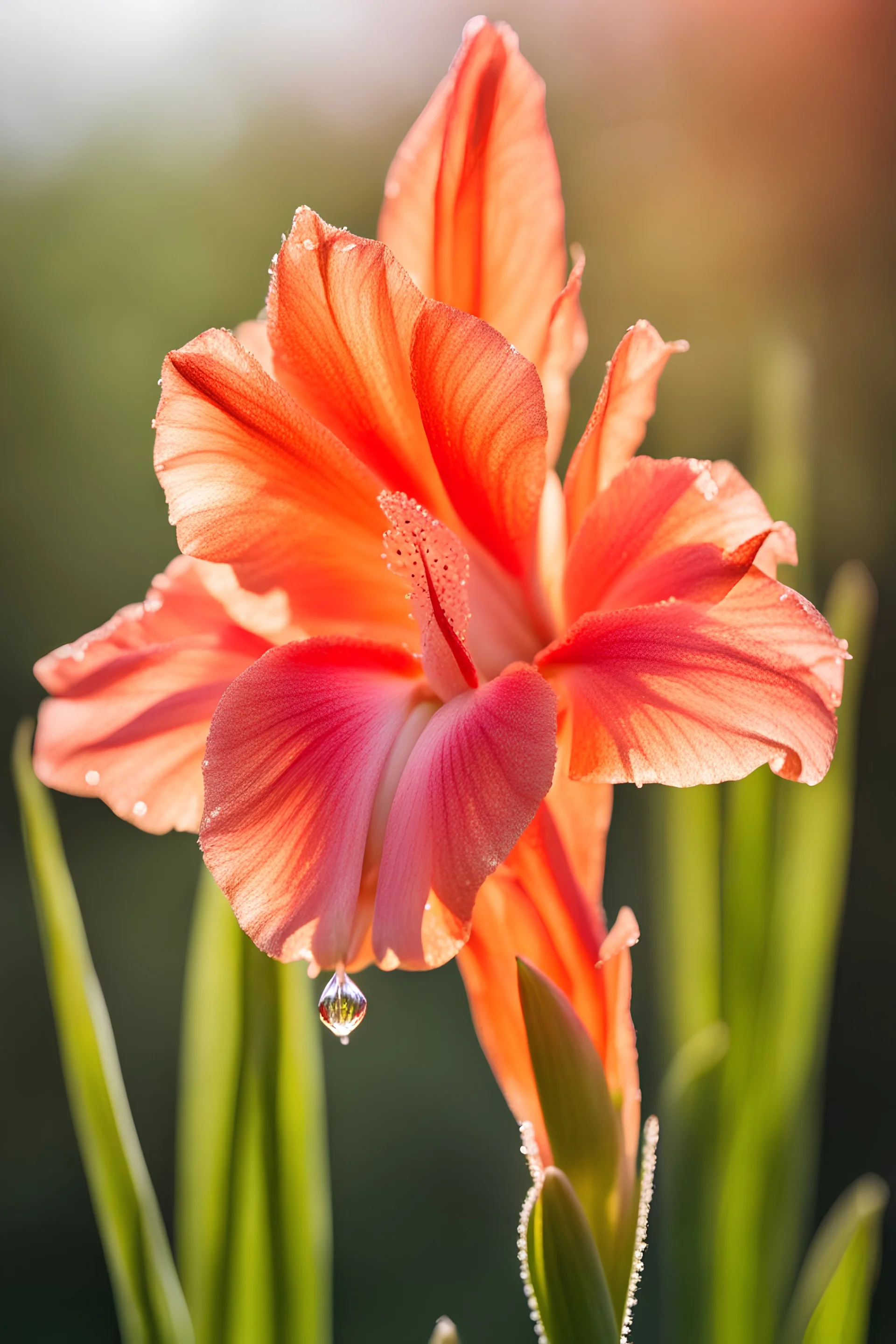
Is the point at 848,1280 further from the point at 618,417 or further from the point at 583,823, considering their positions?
the point at 618,417

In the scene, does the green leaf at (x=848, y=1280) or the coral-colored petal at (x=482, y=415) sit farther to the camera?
the green leaf at (x=848, y=1280)

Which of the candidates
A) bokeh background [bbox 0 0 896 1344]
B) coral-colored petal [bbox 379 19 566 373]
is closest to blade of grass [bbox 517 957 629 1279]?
coral-colored petal [bbox 379 19 566 373]

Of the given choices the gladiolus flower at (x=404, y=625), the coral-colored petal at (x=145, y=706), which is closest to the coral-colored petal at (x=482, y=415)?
the gladiolus flower at (x=404, y=625)

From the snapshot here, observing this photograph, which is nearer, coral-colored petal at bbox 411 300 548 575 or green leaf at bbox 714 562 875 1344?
coral-colored petal at bbox 411 300 548 575

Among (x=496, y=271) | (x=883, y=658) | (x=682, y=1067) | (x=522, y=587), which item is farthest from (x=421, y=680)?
(x=883, y=658)

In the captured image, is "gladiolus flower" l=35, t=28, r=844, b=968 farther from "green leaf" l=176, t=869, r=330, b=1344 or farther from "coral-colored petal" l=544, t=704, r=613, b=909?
"green leaf" l=176, t=869, r=330, b=1344

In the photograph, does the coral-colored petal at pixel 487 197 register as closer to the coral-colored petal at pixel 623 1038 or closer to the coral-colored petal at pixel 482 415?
the coral-colored petal at pixel 482 415

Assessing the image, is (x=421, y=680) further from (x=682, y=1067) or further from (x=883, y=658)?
(x=883, y=658)
